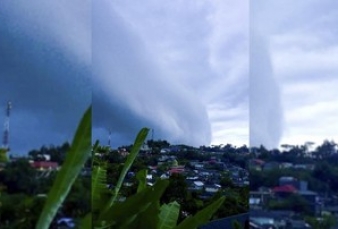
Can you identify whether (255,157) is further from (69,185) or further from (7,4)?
(7,4)

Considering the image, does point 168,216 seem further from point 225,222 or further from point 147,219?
point 225,222

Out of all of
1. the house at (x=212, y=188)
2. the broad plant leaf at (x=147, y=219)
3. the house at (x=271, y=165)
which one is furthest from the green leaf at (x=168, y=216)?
the house at (x=212, y=188)

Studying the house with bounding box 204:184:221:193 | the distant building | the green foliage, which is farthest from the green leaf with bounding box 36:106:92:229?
the house with bounding box 204:184:221:193

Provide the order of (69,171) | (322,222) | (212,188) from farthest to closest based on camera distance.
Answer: (212,188)
(322,222)
(69,171)

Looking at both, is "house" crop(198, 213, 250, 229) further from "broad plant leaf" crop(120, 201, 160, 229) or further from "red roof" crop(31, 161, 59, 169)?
"red roof" crop(31, 161, 59, 169)

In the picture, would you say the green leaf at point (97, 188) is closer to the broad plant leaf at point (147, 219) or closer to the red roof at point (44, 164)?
the broad plant leaf at point (147, 219)

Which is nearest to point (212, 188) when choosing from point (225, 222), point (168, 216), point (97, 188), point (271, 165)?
point (225, 222)
